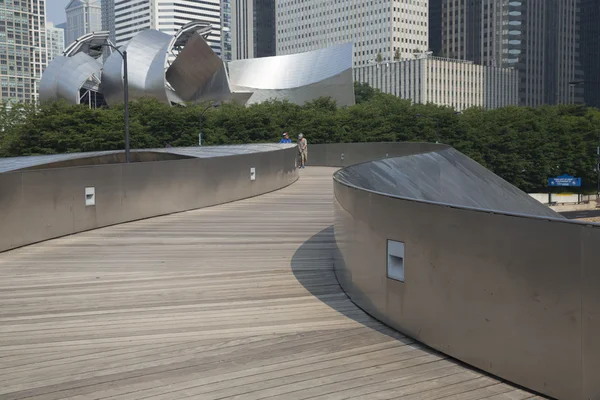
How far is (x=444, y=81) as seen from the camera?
160625mm

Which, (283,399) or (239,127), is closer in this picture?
(283,399)

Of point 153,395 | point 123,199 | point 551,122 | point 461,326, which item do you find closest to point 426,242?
point 461,326

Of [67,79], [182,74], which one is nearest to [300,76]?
[182,74]

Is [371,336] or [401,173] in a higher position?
[401,173]

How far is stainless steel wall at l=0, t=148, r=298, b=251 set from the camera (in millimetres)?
11515

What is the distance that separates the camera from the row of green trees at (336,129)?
6681 centimetres

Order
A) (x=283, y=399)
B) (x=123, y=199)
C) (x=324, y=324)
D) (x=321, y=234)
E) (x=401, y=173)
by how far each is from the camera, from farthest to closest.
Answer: (x=401, y=173) → (x=123, y=199) → (x=321, y=234) → (x=324, y=324) → (x=283, y=399)

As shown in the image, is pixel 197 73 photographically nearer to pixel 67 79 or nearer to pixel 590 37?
pixel 67 79

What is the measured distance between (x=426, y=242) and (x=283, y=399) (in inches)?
72.3

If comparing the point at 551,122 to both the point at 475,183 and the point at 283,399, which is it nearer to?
the point at 475,183

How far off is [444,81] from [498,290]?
160560 mm

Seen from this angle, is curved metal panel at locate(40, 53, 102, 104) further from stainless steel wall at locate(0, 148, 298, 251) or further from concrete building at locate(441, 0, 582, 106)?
concrete building at locate(441, 0, 582, 106)

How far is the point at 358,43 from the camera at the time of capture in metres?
198

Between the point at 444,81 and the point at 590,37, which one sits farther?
the point at 590,37
